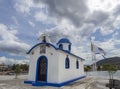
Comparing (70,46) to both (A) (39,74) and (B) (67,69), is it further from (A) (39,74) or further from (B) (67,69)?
(A) (39,74)

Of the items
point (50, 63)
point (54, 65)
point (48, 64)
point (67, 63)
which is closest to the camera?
point (54, 65)

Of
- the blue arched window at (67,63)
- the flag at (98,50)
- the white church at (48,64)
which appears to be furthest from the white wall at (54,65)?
the flag at (98,50)

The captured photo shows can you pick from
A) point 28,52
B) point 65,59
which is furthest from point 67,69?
point 28,52

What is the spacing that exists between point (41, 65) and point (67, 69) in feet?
9.81

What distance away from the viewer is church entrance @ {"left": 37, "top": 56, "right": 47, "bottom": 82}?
1367 cm

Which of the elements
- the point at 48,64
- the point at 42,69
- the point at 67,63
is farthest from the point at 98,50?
the point at 48,64

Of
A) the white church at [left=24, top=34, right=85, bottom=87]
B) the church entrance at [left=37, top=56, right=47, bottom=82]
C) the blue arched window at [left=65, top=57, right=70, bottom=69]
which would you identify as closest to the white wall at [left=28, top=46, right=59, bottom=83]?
the white church at [left=24, top=34, right=85, bottom=87]

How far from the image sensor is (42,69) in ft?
45.9

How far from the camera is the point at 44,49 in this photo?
45.9 ft

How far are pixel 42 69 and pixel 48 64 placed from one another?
1081 mm

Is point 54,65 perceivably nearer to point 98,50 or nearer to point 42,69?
point 42,69

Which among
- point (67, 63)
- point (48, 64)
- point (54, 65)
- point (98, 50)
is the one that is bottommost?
point (54, 65)

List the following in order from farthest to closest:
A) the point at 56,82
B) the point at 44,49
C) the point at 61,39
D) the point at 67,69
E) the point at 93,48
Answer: the point at 93,48 → the point at 61,39 → the point at 67,69 → the point at 44,49 → the point at 56,82

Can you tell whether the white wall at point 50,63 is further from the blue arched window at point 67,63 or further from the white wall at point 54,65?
the blue arched window at point 67,63
